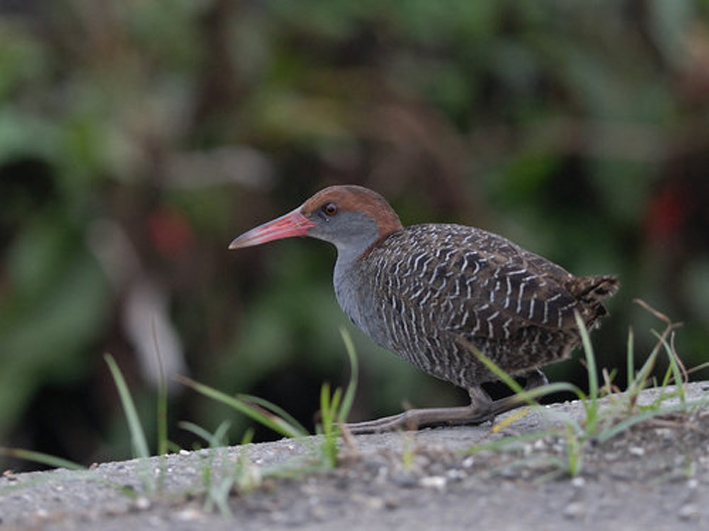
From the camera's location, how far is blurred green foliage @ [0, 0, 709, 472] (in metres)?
7.36

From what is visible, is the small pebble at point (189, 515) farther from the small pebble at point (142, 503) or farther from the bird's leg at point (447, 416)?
the bird's leg at point (447, 416)

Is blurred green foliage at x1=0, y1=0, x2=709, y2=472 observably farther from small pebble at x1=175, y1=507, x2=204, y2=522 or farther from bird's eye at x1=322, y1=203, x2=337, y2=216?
small pebble at x1=175, y1=507, x2=204, y2=522

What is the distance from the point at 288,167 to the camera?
7.87 m

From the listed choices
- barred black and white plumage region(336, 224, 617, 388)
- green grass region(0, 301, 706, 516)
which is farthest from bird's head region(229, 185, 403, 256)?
green grass region(0, 301, 706, 516)

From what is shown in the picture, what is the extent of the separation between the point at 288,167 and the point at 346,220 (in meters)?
2.94

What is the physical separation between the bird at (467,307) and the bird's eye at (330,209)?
0.23m

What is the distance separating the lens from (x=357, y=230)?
4.98m

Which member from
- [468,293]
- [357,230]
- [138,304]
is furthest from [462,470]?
[138,304]

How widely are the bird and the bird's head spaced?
0.28ft

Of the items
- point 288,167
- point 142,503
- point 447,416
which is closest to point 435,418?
point 447,416

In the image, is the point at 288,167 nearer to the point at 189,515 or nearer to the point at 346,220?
the point at 346,220

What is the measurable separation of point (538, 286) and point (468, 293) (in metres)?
0.24

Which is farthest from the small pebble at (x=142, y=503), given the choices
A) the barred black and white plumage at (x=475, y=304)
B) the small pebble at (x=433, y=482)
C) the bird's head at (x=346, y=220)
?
the bird's head at (x=346, y=220)

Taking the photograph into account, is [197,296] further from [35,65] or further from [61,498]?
[61,498]
